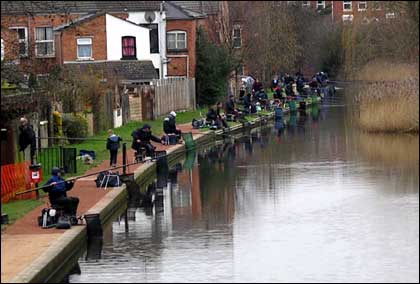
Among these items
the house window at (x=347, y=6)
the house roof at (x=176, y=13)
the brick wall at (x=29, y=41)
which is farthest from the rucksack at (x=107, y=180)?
the house window at (x=347, y=6)

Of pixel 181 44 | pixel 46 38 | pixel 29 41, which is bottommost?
pixel 29 41

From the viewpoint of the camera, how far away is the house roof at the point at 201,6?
253 ft

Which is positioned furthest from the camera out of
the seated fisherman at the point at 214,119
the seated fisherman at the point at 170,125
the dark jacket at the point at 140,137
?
the seated fisherman at the point at 214,119

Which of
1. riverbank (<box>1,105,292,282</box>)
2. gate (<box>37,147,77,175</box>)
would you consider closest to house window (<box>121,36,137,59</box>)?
gate (<box>37,147,77,175</box>)

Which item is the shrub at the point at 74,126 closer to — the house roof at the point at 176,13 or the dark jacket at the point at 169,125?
the dark jacket at the point at 169,125

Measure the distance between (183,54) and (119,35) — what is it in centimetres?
636

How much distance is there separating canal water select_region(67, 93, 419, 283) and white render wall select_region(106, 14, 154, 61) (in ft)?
57.8

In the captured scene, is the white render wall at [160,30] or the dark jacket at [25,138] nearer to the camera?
the dark jacket at [25,138]

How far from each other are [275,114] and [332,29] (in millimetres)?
46992

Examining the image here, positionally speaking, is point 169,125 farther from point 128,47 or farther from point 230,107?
point 128,47

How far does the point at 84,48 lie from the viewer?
63094mm

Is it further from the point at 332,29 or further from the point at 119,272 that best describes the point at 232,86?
the point at 119,272

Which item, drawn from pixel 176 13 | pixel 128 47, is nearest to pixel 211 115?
pixel 128 47

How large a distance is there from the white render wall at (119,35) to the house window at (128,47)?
0.88 feet
